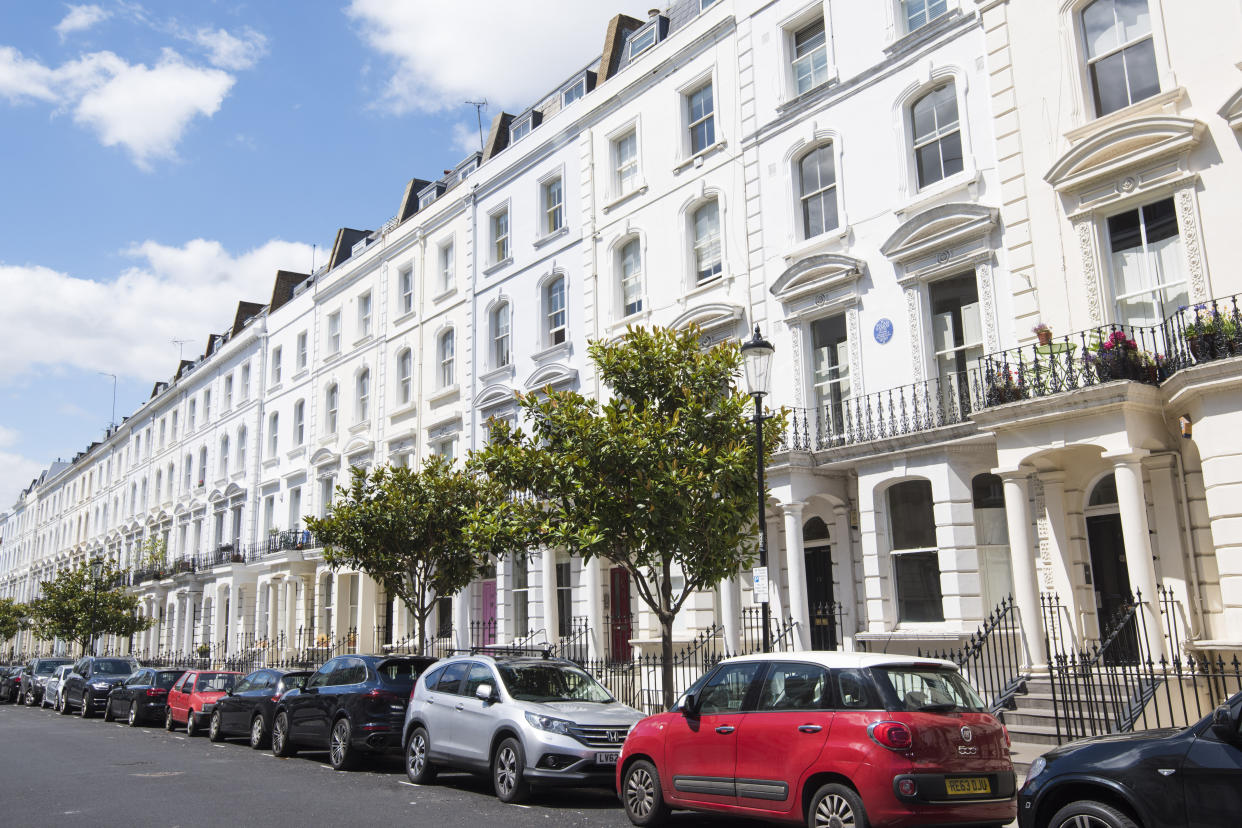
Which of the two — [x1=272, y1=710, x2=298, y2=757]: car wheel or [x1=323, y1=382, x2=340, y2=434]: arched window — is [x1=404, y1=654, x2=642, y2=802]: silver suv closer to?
[x1=272, y1=710, x2=298, y2=757]: car wheel

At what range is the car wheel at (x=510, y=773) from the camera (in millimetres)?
10992

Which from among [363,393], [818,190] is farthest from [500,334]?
[818,190]

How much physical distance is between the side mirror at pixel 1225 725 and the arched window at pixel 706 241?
1528cm

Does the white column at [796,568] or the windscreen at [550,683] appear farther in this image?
the white column at [796,568]

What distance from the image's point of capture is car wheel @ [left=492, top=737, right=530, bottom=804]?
11.0 meters

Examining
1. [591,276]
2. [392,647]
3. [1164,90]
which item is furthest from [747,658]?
[392,647]

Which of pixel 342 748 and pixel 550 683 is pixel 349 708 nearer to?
pixel 342 748

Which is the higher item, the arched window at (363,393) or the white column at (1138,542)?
the arched window at (363,393)

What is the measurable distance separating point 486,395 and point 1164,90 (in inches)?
671

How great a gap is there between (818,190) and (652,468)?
812cm

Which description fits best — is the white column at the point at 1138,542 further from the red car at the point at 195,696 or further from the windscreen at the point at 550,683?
the red car at the point at 195,696

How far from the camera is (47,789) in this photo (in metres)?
12.6

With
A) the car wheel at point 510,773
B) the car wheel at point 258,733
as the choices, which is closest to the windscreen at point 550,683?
the car wheel at point 510,773

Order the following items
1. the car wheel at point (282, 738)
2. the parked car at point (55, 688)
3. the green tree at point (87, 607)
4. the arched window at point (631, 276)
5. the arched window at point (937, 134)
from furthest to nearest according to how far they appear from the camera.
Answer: the green tree at point (87, 607) < the parked car at point (55, 688) < the arched window at point (631, 276) < the arched window at point (937, 134) < the car wheel at point (282, 738)
